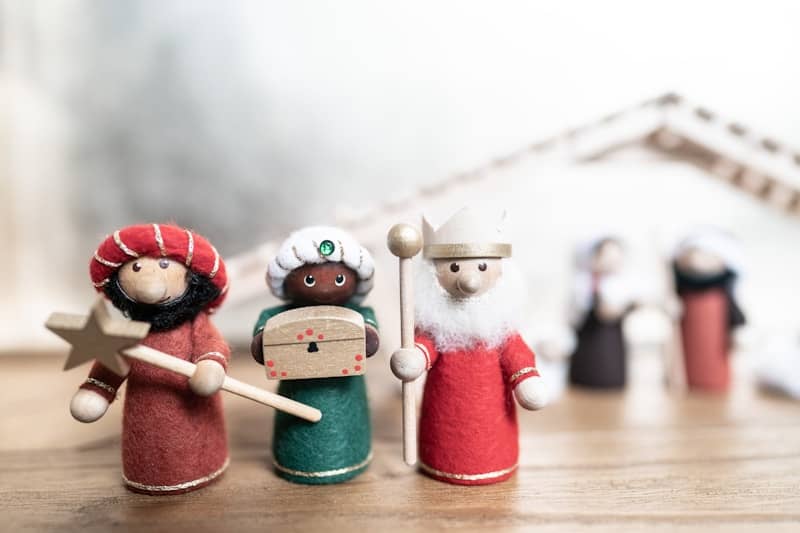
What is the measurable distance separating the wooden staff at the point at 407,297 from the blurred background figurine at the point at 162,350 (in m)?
0.30

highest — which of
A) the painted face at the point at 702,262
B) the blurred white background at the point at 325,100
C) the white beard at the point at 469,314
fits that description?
the blurred white background at the point at 325,100

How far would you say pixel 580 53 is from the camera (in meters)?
1.88

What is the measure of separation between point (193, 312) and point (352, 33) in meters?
1.43

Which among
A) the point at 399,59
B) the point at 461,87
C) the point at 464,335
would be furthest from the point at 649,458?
the point at 399,59

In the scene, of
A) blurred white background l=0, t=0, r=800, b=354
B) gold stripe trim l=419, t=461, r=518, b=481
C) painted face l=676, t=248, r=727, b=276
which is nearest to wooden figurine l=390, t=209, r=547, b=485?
gold stripe trim l=419, t=461, r=518, b=481

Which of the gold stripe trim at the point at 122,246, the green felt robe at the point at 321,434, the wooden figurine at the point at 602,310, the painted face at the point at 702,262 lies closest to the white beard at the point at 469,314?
the green felt robe at the point at 321,434

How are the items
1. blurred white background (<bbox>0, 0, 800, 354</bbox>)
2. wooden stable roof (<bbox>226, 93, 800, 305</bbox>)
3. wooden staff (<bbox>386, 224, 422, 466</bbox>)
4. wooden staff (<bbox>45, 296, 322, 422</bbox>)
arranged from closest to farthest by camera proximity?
1. wooden staff (<bbox>45, 296, 322, 422</bbox>)
2. wooden staff (<bbox>386, 224, 422, 466</bbox>)
3. wooden stable roof (<bbox>226, 93, 800, 305</bbox>)
4. blurred white background (<bbox>0, 0, 800, 354</bbox>)

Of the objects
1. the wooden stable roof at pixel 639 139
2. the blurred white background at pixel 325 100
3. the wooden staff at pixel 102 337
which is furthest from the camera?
the blurred white background at pixel 325 100

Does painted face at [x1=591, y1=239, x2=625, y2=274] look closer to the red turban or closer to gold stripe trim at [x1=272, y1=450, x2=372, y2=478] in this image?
gold stripe trim at [x1=272, y1=450, x2=372, y2=478]

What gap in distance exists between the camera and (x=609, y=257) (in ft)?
4.54

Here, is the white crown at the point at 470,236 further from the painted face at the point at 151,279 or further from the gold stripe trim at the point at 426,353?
the painted face at the point at 151,279

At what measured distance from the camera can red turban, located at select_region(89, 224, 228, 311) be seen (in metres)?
0.79

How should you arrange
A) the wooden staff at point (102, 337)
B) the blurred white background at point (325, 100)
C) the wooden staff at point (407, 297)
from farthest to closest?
the blurred white background at point (325, 100) < the wooden staff at point (407, 297) < the wooden staff at point (102, 337)

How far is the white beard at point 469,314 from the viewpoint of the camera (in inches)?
34.9
